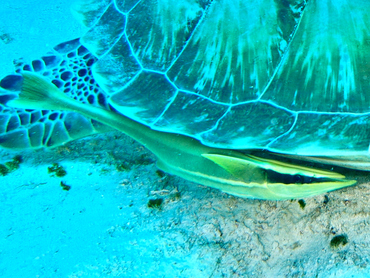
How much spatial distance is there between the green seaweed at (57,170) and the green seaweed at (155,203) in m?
0.64

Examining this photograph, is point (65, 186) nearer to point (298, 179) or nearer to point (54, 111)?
point (54, 111)

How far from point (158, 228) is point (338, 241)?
909 mm

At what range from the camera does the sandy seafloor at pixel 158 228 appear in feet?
4.49

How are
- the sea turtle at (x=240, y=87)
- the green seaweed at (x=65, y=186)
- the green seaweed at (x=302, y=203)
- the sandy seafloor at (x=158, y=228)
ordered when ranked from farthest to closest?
the green seaweed at (x=65, y=186) → the green seaweed at (x=302, y=203) → the sandy seafloor at (x=158, y=228) → the sea turtle at (x=240, y=87)

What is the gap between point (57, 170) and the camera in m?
1.83

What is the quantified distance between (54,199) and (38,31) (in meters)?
1.87

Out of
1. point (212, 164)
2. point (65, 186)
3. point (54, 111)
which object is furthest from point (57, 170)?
point (212, 164)

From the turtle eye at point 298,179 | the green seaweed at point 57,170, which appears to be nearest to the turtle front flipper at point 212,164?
the turtle eye at point 298,179

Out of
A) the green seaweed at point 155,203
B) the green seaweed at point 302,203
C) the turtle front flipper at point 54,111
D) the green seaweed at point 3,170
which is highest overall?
the turtle front flipper at point 54,111

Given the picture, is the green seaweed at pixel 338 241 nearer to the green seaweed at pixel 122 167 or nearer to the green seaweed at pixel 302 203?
the green seaweed at pixel 302 203

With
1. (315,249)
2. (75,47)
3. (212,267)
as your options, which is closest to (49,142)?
(75,47)

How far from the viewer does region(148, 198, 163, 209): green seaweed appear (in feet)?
5.27

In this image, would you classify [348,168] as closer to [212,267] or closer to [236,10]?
[212,267]

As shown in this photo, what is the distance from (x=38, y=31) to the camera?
272 centimetres
